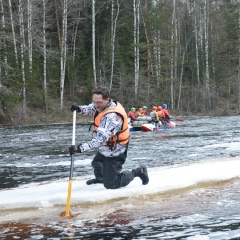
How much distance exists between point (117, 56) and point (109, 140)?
3299 cm

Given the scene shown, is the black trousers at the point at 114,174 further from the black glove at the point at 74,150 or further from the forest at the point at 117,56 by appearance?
the forest at the point at 117,56

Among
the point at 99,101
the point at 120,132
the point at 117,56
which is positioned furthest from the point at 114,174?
the point at 117,56

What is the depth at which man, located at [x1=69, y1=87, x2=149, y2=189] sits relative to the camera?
641 cm

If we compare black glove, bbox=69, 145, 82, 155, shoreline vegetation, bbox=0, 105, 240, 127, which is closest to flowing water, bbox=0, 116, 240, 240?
black glove, bbox=69, 145, 82, 155

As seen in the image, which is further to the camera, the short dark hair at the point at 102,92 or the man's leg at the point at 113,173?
the man's leg at the point at 113,173


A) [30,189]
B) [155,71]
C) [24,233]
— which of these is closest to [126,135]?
[30,189]

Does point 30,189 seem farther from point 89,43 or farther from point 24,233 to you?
point 89,43

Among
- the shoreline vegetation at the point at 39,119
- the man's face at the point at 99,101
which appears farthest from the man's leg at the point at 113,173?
the shoreline vegetation at the point at 39,119

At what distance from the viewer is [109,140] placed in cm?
665

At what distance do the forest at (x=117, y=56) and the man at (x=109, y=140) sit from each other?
748 inches

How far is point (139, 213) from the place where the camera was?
5.97 m

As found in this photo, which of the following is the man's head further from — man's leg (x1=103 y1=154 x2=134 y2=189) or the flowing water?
the flowing water

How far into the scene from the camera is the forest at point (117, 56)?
30.2 meters

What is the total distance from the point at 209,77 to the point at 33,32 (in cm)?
2109
